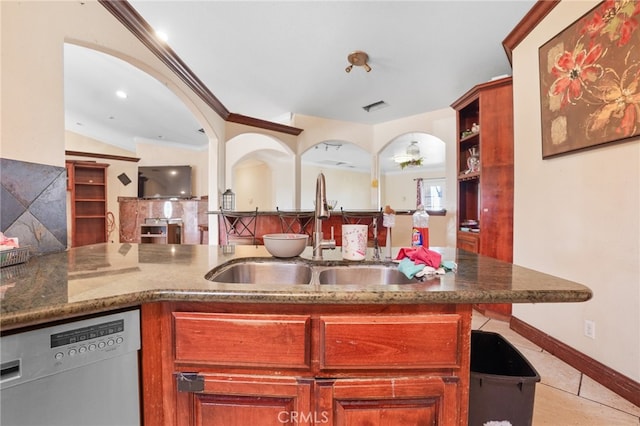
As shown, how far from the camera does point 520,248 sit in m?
2.40

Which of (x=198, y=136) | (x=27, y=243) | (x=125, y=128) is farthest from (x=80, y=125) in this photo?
(x=27, y=243)

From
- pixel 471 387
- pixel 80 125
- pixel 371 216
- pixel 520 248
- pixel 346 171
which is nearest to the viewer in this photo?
pixel 471 387

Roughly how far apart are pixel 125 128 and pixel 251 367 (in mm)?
7274

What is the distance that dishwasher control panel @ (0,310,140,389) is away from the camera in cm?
62

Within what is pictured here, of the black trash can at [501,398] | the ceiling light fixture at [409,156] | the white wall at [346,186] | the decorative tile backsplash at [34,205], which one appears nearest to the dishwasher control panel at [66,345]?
the decorative tile backsplash at [34,205]

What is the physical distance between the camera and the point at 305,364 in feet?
2.52

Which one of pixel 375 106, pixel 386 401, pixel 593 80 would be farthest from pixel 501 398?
pixel 375 106

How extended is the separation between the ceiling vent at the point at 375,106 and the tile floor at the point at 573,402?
3.63 m

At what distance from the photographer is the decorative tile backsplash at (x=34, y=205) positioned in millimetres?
1203

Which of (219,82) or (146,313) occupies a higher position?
(219,82)

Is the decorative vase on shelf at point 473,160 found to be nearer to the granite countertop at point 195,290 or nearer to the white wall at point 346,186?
the granite countertop at point 195,290

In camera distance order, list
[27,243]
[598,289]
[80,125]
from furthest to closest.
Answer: [80,125] → [598,289] → [27,243]

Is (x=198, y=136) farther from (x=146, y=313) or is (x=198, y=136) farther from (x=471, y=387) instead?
(x=471, y=387)

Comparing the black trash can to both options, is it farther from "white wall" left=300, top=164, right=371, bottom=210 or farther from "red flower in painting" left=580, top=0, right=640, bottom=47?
"white wall" left=300, top=164, right=371, bottom=210
